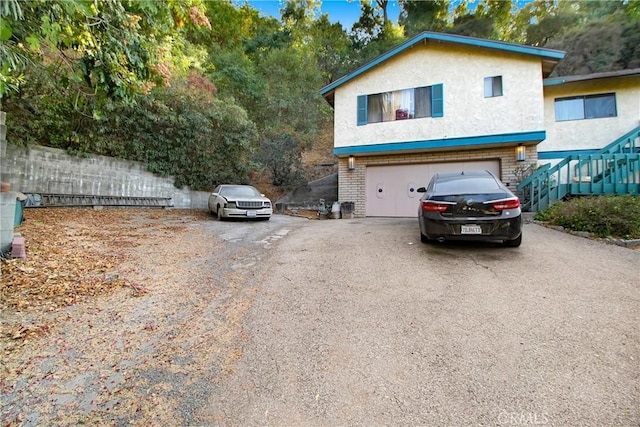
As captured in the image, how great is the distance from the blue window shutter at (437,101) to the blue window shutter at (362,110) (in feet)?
8.69

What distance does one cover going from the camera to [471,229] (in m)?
4.97

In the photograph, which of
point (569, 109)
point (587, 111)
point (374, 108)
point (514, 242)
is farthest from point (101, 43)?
A: point (587, 111)

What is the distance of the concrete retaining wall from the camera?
344 inches

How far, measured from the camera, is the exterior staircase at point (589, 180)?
831 centimetres

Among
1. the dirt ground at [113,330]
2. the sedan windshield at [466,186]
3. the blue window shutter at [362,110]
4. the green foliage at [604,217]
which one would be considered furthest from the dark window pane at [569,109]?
the dirt ground at [113,330]

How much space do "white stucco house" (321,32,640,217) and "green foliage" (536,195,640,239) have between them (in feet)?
11.7

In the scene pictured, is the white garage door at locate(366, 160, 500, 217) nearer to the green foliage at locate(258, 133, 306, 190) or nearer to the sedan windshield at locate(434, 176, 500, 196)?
the green foliage at locate(258, 133, 306, 190)

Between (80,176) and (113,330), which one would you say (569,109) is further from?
(80,176)

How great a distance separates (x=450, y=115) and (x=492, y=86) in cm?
174

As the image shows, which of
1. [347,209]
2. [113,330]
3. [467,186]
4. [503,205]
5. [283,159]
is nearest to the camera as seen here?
[113,330]

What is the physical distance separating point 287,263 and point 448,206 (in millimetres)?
3040

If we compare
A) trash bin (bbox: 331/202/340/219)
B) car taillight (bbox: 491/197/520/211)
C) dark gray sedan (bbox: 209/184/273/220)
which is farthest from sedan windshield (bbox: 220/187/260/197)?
car taillight (bbox: 491/197/520/211)

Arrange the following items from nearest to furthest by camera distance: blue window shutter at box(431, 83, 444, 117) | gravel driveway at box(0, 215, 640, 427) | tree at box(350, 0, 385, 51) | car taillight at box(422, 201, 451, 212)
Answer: gravel driveway at box(0, 215, 640, 427)
car taillight at box(422, 201, 451, 212)
blue window shutter at box(431, 83, 444, 117)
tree at box(350, 0, 385, 51)

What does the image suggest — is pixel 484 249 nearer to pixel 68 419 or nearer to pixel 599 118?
pixel 68 419
